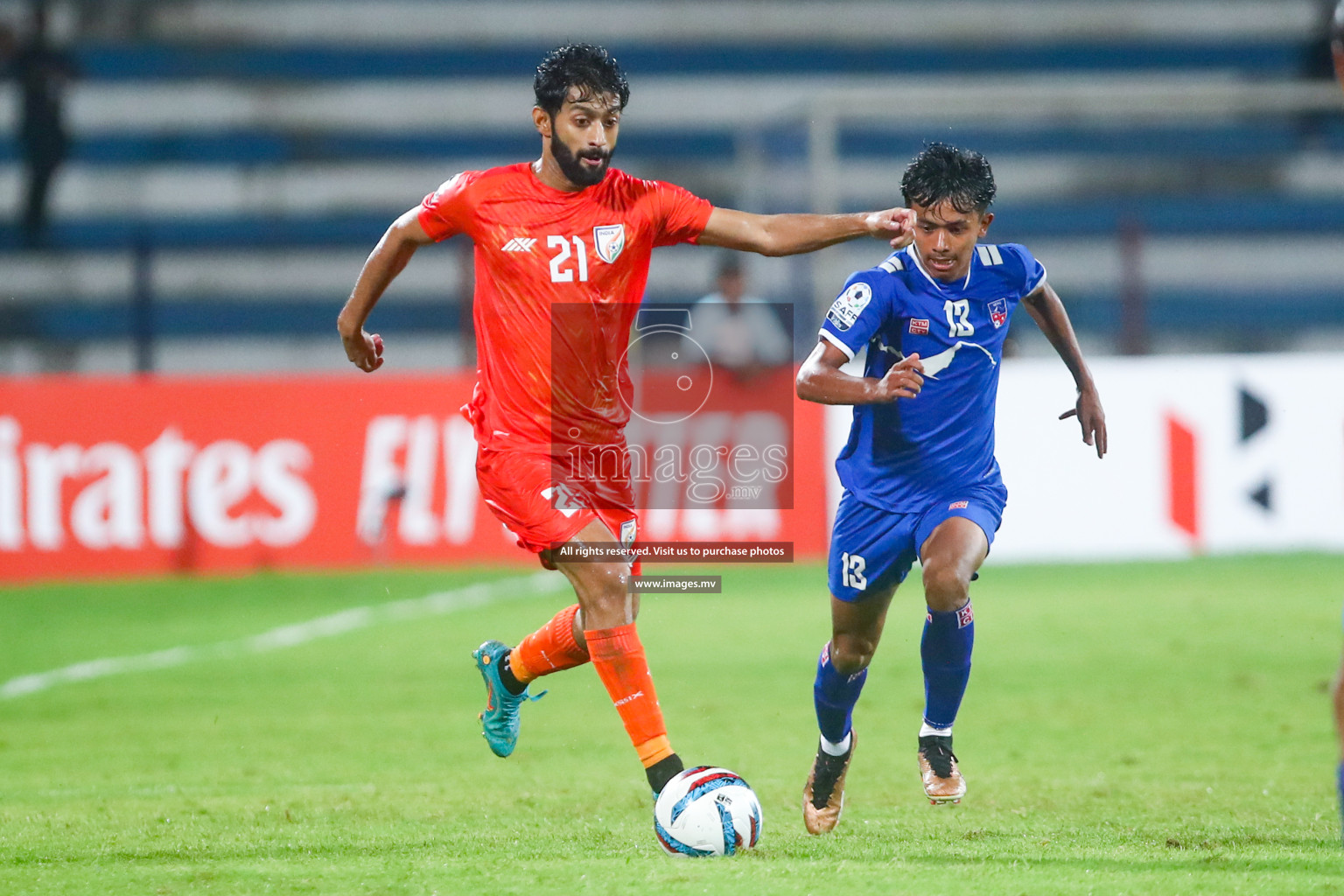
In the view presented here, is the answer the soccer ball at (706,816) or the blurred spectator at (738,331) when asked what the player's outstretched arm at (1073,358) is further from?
the blurred spectator at (738,331)

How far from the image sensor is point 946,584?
4.82 m

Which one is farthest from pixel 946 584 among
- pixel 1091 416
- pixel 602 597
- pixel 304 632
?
pixel 304 632

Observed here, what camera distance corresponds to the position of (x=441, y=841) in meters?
4.57

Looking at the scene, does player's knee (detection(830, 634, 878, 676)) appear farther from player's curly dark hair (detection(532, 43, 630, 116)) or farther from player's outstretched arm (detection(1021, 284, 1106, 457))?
player's curly dark hair (detection(532, 43, 630, 116))

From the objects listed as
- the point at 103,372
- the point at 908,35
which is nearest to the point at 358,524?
the point at 103,372

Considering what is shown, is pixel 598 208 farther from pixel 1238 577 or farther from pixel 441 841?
pixel 1238 577

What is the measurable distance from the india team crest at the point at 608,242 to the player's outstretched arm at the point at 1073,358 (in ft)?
4.08

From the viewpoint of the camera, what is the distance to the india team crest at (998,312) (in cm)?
501

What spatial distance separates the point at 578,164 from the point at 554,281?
322 mm

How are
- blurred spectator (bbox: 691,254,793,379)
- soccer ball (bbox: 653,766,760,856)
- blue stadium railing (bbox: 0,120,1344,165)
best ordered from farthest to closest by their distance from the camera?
blue stadium railing (bbox: 0,120,1344,165)
blurred spectator (bbox: 691,254,793,379)
soccer ball (bbox: 653,766,760,856)

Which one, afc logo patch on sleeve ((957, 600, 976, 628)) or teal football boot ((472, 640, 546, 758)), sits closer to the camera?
afc logo patch on sleeve ((957, 600, 976, 628))

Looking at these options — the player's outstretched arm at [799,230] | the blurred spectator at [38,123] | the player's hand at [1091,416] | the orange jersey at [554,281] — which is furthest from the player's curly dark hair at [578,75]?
the blurred spectator at [38,123]

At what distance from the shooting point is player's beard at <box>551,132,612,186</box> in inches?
184

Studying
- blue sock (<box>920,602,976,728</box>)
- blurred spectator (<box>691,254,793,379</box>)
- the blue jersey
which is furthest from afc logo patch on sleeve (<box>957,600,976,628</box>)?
blurred spectator (<box>691,254,793,379</box>)
